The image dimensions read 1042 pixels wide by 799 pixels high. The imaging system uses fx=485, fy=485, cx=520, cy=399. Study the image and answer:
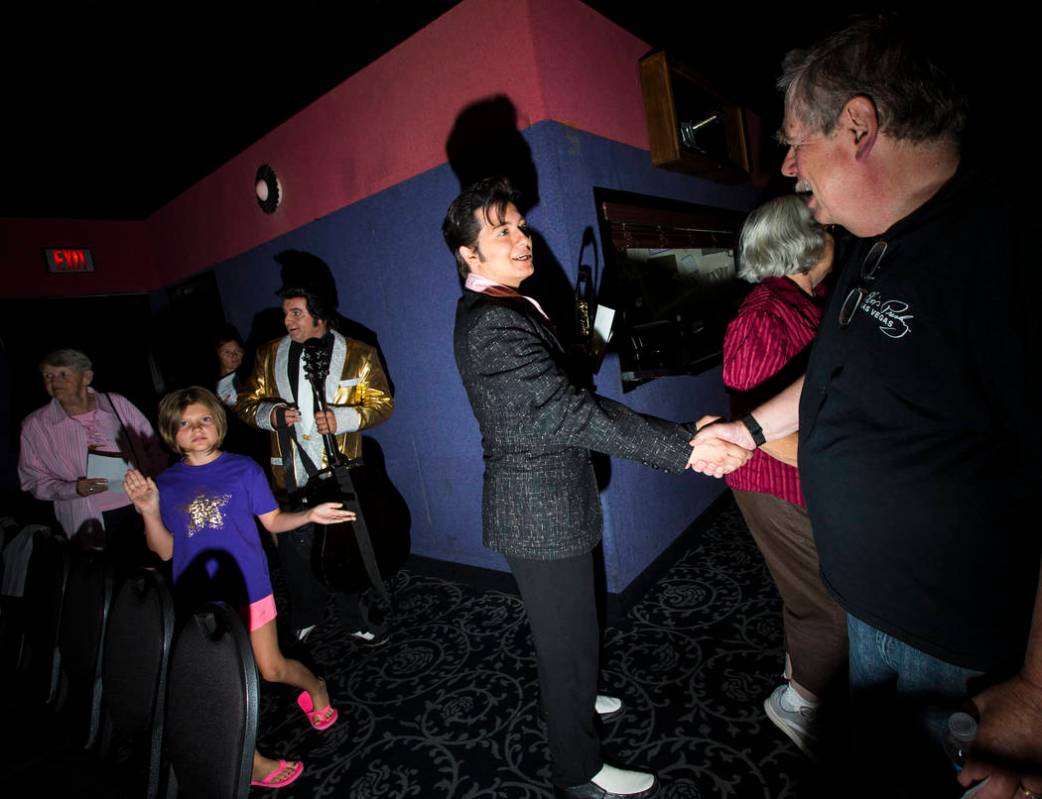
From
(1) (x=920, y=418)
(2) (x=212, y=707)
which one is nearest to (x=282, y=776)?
(2) (x=212, y=707)

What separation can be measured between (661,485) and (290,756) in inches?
90.4

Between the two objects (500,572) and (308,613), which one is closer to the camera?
(308,613)

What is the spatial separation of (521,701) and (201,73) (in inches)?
145

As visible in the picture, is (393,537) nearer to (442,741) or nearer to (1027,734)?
(442,741)

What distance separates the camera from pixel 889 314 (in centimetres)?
84

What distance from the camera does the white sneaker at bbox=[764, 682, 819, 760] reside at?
66.6 inches

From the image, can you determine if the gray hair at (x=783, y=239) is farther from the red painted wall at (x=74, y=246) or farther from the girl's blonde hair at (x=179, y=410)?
the red painted wall at (x=74, y=246)

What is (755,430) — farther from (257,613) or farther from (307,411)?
(307,411)

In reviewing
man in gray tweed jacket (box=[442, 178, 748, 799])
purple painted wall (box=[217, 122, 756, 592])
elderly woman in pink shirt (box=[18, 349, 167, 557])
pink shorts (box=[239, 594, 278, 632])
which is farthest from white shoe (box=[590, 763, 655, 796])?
elderly woman in pink shirt (box=[18, 349, 167, 557])

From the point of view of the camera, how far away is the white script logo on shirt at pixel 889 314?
0.81 meters

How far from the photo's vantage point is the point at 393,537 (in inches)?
106

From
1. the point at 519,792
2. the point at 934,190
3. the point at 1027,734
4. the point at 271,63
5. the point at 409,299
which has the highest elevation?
the point at 271,63

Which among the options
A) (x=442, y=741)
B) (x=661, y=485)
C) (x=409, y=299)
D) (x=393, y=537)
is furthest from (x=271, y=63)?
(x=442, y=741)

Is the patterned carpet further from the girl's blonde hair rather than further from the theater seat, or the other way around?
the girl's blonde hair
